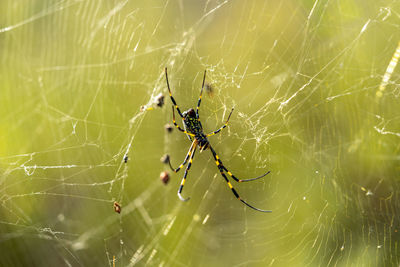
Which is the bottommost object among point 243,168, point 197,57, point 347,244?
point 347,244

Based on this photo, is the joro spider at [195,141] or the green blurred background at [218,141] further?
the green blurred background at [218,141]

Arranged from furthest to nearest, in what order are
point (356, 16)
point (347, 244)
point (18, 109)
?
point (18, 109), point (356, 16), point (347, 244)

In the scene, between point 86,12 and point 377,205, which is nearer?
Result: point 377,205

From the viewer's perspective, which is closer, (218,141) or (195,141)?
(195,141)

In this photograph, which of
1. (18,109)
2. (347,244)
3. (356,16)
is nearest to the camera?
(347,244)

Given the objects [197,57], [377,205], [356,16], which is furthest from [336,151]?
[197,57]

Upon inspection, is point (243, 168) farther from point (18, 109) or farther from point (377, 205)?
point (18, 109)

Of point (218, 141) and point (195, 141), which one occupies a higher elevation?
point (195, 141)

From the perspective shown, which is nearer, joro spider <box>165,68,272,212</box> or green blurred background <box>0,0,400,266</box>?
joro spider <box>165,68,272,212</box>
